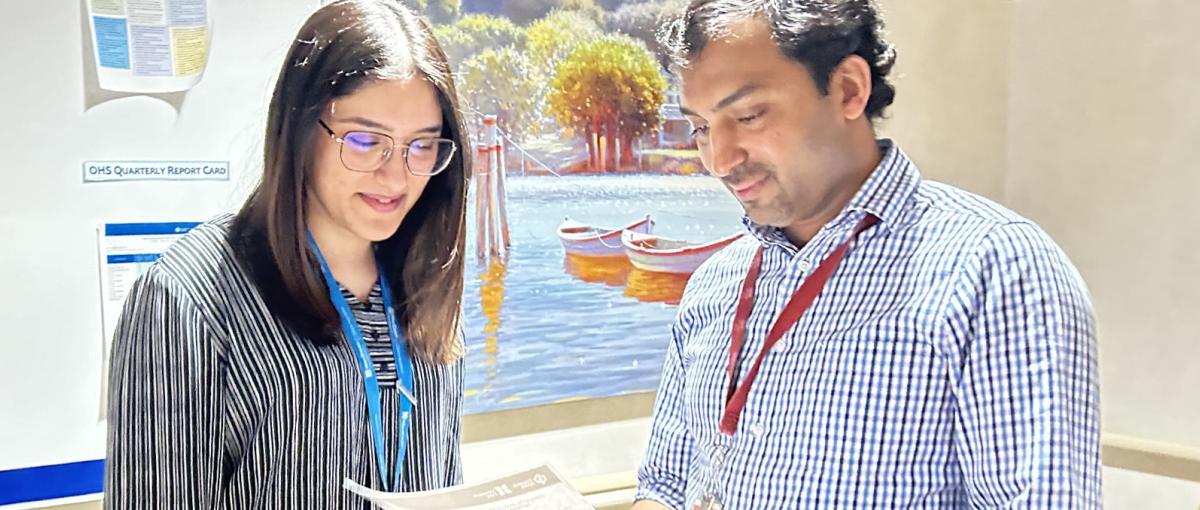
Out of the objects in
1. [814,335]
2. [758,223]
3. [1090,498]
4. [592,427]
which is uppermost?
[758,223]

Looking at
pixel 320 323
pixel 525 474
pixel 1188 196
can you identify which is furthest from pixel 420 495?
pixel 1188 196

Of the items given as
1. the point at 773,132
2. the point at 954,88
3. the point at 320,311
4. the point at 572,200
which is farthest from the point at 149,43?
the point at 954,88

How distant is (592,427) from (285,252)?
1.09 meters

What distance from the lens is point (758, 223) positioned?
1.60 metres

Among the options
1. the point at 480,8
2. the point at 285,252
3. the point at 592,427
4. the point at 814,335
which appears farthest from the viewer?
the point at 592,427

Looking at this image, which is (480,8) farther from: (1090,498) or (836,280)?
(1090,498)

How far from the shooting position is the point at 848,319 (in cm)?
149

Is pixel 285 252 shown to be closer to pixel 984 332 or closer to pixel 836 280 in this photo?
pixel 836 280

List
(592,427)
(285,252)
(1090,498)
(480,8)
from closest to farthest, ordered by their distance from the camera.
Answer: (1090,498) → (285,252) → (480,8) → (592,427)

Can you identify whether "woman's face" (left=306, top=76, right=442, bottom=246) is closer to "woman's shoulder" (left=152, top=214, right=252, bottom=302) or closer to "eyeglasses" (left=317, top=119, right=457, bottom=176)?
"eyeglasses" (left=317, top=119, right=457, bottom=176)

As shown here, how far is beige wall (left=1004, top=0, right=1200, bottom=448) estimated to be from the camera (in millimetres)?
2635

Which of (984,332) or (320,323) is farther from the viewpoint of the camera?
(320,323)

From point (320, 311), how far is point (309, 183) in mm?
207

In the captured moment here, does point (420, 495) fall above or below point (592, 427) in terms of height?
above
